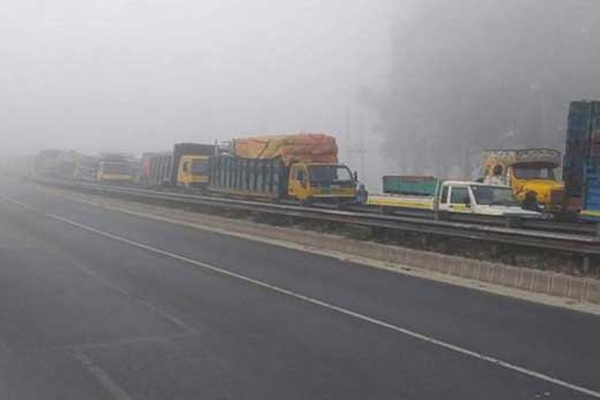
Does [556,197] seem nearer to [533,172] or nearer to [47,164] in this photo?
[533,172]

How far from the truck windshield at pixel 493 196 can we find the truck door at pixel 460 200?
0.73ft

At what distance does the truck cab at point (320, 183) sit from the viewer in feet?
Answer: 89.9

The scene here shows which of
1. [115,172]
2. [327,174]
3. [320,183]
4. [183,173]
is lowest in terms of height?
[115,172]

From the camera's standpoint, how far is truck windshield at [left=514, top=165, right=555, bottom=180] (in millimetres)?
25578

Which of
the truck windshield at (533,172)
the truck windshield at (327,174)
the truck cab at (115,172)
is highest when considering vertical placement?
the truck windshield at (533,172)

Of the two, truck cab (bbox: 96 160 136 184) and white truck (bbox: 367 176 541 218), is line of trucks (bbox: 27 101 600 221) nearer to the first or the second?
white truck (bbox: 367 176 541 218)

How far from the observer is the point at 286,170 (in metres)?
28.7

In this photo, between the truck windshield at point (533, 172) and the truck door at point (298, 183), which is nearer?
the truck windshield at point (533, 172)

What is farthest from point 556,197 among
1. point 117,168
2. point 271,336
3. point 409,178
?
point 117,168

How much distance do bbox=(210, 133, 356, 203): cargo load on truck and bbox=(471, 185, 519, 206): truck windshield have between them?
839cm

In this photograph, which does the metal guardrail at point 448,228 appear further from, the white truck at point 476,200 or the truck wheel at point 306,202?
the truck wheel at point 306,202

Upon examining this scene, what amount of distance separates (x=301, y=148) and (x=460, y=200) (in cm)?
1138

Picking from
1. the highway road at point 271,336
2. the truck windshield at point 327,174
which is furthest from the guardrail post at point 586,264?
the truck windshield at point 327,174

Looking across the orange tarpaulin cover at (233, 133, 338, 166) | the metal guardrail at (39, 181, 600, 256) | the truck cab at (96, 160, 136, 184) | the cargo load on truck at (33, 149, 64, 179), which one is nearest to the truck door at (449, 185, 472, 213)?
the metal guardrail at (39, 181, 600, 256)
